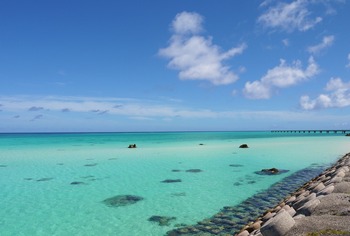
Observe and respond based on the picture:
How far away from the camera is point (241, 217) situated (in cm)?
1222

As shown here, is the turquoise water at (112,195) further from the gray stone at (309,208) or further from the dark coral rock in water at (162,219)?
the gray stone at (309,208)

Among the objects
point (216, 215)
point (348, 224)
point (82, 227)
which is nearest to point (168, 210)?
point (216, 215)

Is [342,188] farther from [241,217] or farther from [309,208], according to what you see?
[241,217]

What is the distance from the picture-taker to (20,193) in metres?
18.7

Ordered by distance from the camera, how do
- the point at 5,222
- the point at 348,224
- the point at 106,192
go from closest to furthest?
the point at 348,224 → the point at 5,222 → the point at 106,192

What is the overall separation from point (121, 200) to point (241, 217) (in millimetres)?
6879

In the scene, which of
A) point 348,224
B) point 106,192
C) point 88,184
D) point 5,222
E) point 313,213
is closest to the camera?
point 348,224

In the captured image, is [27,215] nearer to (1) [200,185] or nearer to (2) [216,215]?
(2) [216,215]

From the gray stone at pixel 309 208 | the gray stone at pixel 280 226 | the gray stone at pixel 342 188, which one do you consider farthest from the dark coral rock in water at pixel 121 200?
the gray stone at pixel 280 226

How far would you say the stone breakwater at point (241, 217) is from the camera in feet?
34.3

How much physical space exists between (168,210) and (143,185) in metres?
6.65

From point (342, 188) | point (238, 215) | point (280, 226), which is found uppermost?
point (342, 188)

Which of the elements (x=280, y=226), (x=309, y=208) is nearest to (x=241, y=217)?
(x=309, y=208)

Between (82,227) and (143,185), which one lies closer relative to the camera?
(82,227)
